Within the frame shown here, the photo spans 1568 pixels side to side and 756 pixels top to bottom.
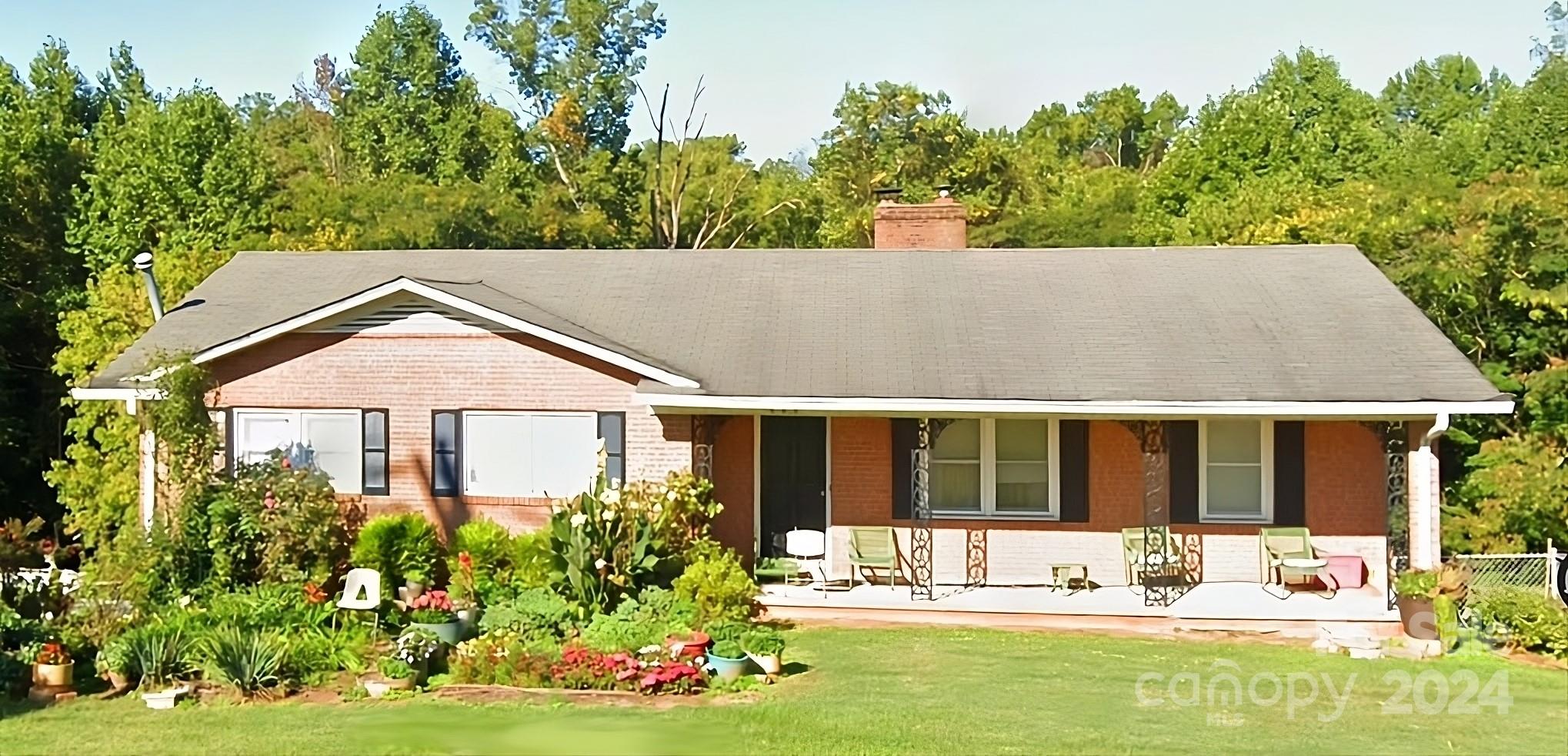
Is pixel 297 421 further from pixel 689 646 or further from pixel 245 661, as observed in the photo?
pixel 689 646

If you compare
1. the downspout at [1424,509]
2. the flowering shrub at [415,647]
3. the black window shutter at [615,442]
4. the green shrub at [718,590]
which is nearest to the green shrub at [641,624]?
the green shrub at [718,590]

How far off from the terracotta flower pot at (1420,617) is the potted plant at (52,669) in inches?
535

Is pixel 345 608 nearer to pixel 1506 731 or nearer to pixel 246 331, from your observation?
pixel 246 331

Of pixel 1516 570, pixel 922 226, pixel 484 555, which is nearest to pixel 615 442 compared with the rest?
pixel 484 555

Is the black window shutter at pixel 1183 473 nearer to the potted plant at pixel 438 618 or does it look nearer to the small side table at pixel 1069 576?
the small side table at pixel 1069 576

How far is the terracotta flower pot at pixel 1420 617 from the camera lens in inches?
573

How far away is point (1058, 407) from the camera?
15867 mm

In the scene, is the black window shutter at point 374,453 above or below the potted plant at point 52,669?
above

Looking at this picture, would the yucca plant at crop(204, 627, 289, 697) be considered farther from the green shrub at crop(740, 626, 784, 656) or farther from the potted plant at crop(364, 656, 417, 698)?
the green shrub at crop(740, 626, 784, 656)

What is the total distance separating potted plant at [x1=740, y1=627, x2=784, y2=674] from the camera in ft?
42.6

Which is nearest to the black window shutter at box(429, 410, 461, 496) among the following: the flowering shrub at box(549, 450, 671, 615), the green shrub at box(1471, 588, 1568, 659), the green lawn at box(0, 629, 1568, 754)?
the flowering shrub at box(549, 450, 671, 615)

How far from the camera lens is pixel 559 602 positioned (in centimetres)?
1516

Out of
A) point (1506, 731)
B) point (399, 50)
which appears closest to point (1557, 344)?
point (1506, 731)

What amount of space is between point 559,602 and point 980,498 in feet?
18.6
